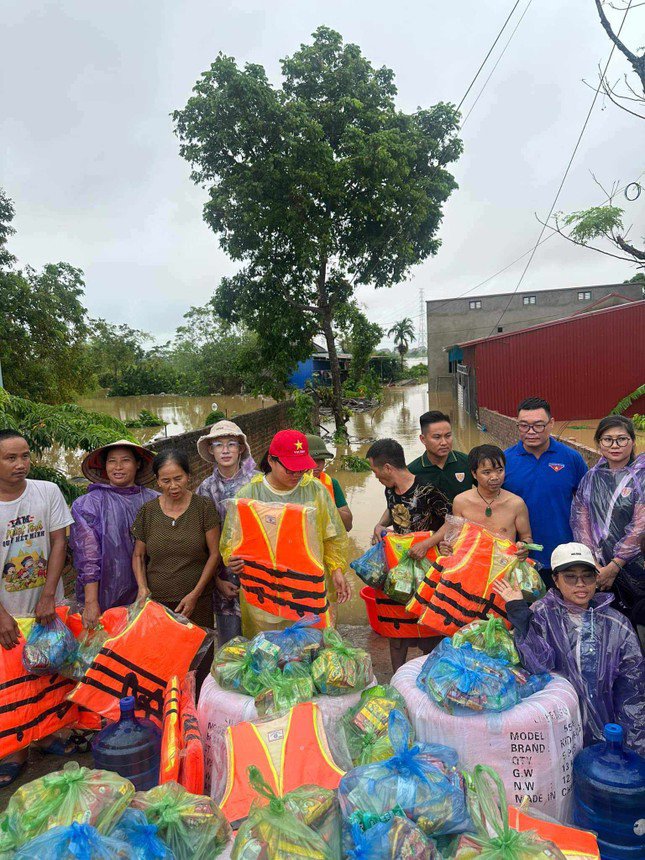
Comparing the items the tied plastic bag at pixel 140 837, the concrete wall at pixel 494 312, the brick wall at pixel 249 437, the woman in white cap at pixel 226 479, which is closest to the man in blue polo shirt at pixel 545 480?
the woman in white cap at pixel 226 479

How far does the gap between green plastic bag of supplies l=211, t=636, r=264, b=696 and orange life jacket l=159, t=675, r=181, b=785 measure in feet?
0.65

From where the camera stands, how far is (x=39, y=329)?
1439 cm

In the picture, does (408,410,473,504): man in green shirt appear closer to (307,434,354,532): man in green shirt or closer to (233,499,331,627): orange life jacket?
(307,434,354,532): man in green shirt

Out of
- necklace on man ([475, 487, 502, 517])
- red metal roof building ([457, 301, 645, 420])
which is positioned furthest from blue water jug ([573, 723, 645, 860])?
red metal roof building ([457, 301, 645, 420])

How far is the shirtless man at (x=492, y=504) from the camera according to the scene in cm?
295

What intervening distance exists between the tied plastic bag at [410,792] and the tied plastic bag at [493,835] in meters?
0.05

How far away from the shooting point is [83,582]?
3.27 m

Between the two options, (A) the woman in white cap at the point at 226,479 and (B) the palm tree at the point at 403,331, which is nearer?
(A) the woman in white cap at the point at 226,479

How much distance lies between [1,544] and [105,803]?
171cm

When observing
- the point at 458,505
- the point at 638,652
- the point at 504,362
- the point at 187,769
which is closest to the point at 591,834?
the point at 638,652

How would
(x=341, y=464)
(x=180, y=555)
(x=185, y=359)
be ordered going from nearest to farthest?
(x=180, y=555) < (x=341, y=464) < (x=185, y=359)

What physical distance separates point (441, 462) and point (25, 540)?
233 centimetres

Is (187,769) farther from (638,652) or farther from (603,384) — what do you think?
(603,384)

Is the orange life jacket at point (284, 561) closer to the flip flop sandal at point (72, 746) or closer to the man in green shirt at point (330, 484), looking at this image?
the man in green shirt at point (330, 484)
